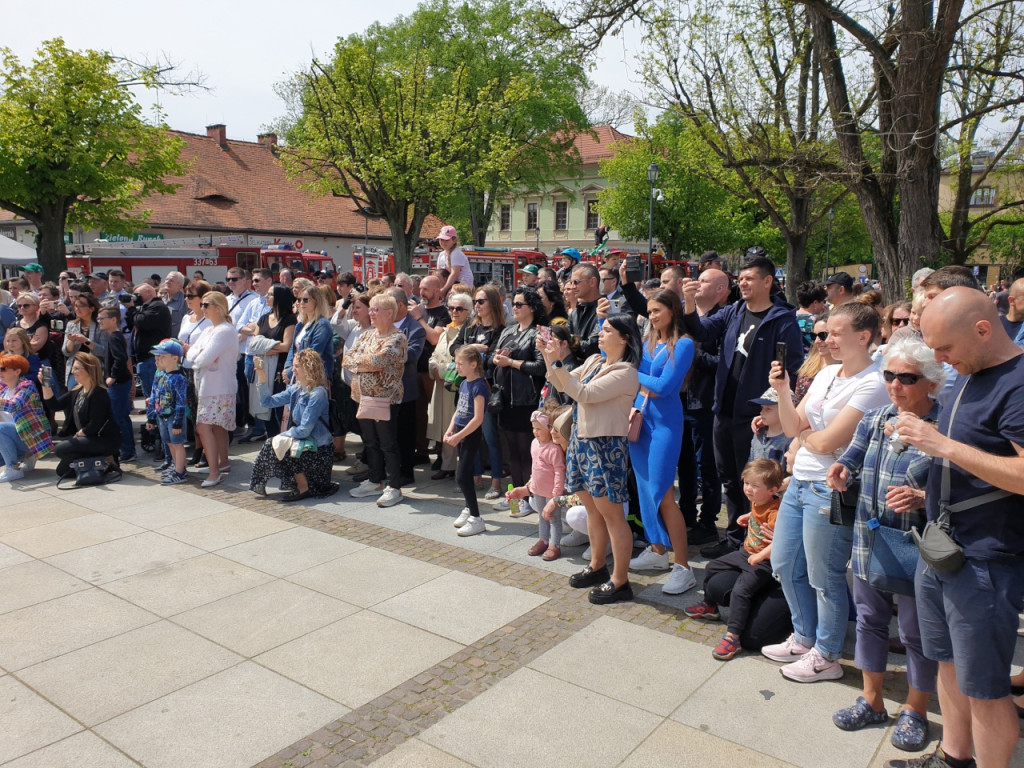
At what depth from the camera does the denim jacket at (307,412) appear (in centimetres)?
687

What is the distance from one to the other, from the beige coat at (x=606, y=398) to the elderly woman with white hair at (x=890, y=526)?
1.44 m

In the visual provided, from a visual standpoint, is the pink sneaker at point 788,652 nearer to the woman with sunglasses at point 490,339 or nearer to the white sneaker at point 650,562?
the white sneaker at point 650,562

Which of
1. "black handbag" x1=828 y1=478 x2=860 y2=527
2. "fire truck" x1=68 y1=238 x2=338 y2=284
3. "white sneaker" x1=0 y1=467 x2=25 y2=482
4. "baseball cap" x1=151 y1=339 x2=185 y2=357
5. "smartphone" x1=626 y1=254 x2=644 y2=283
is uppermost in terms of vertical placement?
"fire truck" x1=68 y1=238 x2=338 y2=284

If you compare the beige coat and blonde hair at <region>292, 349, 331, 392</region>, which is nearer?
the beige coat

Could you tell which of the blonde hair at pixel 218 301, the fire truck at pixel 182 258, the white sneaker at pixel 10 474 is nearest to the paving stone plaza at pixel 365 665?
the white sneaker at pixel 10 474

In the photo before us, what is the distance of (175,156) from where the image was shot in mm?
22641

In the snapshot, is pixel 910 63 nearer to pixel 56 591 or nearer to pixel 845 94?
pixel 845 94

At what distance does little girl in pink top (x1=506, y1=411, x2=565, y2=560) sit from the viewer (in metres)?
5.36

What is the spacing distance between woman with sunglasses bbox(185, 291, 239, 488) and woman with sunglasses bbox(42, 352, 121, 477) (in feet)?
2.97

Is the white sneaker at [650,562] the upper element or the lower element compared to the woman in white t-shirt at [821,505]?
lower

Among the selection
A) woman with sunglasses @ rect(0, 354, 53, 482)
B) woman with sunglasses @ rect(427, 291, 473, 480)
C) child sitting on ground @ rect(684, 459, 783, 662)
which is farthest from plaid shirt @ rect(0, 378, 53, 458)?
child sitting on ground @ rect(684, 459, 783, 662)

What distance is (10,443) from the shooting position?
7.71 meters

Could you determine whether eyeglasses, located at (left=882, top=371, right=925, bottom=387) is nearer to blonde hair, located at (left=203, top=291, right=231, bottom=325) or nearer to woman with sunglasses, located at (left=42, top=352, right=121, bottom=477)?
blonde hair, located at (left=203, top=291, right=231, bottom=325)

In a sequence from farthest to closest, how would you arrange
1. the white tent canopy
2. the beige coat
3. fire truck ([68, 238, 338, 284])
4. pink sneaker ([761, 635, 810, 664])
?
1. fire truck ([68, 238, 338, 284])
2. the white tent canopy
3. the beige coat
4. pink sneaker ([761, 635, 810, 664])
